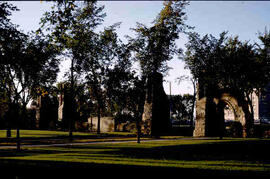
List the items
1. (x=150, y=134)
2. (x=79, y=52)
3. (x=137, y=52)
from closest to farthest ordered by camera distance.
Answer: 1. (x=79, y=52)
2. (x=137, y=52)
3. (x=150, y=134)

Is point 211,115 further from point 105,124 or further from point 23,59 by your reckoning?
point 23,59

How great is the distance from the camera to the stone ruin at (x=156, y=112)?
33.0 metres

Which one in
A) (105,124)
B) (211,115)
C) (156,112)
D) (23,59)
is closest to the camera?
(23,59)

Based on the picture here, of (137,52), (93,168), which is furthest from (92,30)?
(93,168)

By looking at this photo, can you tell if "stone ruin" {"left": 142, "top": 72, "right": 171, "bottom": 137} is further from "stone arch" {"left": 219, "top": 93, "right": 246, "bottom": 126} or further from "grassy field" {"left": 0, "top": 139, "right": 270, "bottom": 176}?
"grassy field" {"left": 0, "top": 139, "right": 270, "bottom": 176}

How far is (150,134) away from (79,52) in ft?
42.3

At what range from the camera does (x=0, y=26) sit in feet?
48.5

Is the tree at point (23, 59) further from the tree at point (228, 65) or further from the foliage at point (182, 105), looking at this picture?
the foliage at point (182, 105)

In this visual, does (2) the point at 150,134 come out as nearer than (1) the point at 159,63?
No

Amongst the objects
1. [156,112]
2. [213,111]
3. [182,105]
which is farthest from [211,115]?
[182,105]

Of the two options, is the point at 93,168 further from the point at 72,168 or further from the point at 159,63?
the point at 159,63

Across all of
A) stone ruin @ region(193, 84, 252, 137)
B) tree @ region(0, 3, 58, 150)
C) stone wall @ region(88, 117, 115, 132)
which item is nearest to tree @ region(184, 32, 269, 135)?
stone ruin @ region(193, 84, 252, 137)

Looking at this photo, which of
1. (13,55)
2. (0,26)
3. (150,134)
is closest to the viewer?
(0,26)

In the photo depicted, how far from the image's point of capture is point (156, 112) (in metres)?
33.4
